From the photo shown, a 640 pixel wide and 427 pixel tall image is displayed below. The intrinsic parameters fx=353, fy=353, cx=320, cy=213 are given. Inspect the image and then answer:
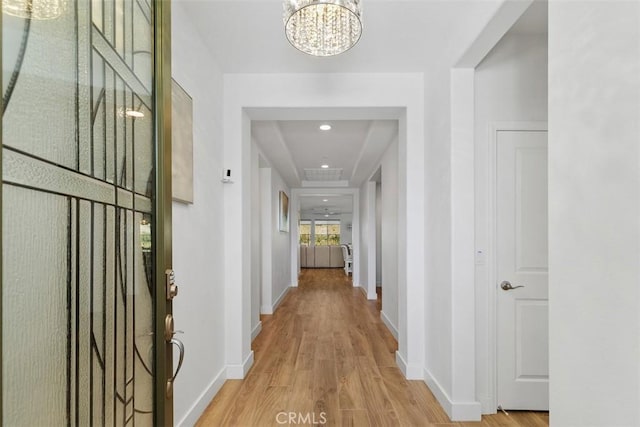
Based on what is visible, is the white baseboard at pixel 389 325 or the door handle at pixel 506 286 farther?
the white baseboard at pixel 389 325

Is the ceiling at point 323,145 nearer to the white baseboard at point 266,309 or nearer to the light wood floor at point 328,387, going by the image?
the white baseboard at point 266,309

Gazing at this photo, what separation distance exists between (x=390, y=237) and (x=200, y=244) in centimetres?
296

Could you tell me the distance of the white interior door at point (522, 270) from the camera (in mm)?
2408

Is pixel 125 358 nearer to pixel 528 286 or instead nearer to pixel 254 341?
pixel 528 286

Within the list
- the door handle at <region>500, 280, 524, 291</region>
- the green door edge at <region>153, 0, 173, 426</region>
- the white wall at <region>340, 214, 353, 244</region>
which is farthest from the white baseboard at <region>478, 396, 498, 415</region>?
the white wall at <region>340, 214, 353, 244</region>

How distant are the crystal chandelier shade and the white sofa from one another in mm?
12843

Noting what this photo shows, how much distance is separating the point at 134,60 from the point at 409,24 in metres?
1.83

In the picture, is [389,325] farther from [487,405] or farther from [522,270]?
[522,270]

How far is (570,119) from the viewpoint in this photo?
3.80ft

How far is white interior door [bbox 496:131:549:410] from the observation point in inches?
94.8

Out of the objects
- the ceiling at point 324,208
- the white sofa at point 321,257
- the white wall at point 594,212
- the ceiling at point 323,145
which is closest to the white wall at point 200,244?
the ceiling at point 323,145

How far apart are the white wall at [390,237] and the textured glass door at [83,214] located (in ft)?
11.2

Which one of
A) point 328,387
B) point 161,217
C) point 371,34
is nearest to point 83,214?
point 161,217

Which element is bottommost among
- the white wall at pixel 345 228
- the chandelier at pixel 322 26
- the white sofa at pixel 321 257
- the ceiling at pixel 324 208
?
the white sofa at pixel 321 257
